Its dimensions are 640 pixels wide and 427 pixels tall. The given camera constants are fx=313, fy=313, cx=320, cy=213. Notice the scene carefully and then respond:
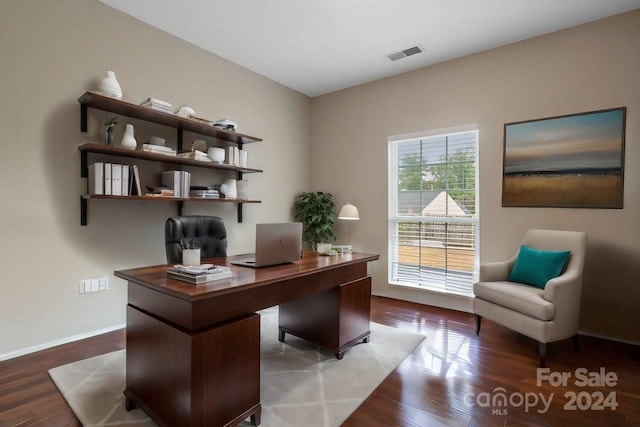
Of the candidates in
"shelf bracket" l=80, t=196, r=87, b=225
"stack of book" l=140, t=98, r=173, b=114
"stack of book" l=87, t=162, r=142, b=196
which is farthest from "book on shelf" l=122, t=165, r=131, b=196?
"stack of book" l=140, t=98, r=173, b=114

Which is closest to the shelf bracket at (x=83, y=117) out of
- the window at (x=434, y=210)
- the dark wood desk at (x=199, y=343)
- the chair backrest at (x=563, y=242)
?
the dark wood desk at (x=199, y=343)

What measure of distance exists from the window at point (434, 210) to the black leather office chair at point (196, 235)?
2.29 meters

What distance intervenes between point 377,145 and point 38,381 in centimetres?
391

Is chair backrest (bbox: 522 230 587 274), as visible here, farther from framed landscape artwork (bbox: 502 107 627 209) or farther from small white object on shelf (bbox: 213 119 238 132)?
small white object on shelf (bbox: 213 119 238 132)

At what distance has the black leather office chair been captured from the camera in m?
2.32

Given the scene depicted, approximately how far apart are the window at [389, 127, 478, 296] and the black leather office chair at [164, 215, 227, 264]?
229 centimetres

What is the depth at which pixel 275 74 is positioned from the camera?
13.4 ft

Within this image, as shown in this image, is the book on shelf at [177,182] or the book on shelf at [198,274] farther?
the book on shelf at [177,182]

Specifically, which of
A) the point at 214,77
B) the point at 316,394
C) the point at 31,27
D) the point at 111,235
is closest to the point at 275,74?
the point at 214,77

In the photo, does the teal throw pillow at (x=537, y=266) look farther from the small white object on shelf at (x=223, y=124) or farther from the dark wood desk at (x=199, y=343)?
the small white object on shelf at (x=223, y=124)

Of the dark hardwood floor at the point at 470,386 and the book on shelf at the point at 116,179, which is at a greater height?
the book on shelf at the point at 116,179

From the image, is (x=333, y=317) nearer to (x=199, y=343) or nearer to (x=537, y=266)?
(x=199, y=343)

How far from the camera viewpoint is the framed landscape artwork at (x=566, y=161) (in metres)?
2.75

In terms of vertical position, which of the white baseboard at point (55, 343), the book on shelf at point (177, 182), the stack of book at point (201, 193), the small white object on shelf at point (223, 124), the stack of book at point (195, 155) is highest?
the small white object on shelf at point (223, 124)
